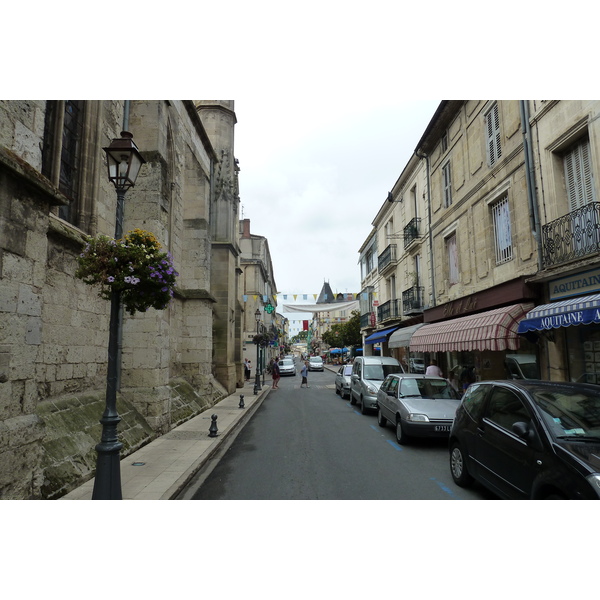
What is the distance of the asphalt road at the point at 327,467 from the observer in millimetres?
5414

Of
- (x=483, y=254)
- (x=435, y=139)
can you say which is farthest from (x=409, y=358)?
(x=435, y=139)

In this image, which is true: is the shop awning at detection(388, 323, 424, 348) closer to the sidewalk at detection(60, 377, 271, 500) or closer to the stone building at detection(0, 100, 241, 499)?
the stone building at detection(0, 100, 241, 499)

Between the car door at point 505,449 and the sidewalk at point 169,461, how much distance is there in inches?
156

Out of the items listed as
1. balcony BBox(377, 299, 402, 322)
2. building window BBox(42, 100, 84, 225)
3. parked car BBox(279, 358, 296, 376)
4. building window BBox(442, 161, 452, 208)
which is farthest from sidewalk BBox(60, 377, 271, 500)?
parked car BBox(279, 358, 296, 376)

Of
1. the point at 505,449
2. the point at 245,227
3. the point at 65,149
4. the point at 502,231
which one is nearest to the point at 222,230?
the point at 65,149

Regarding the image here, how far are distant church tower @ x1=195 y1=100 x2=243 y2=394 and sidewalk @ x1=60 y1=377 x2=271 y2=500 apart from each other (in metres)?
6.38

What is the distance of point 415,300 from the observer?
18734mm

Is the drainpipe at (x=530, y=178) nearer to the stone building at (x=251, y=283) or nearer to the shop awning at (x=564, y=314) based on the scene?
the shop awning at (x=564, y=314)

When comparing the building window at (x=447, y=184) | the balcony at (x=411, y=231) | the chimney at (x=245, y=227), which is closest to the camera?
the building window at (x=447, y=184)

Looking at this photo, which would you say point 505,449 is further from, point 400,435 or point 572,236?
point 572,236

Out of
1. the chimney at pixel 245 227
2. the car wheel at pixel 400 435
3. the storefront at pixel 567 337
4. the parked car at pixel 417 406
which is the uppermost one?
the chimney at pixel 245 227

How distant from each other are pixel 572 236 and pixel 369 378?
756 centimetres

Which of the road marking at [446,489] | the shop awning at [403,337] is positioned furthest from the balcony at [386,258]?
the road marking at [446,489]

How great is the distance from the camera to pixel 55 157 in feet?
24.3
